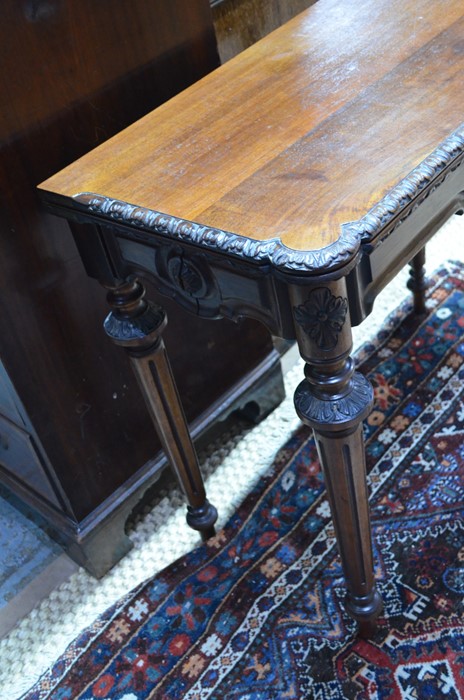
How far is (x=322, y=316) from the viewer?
73 centimetres

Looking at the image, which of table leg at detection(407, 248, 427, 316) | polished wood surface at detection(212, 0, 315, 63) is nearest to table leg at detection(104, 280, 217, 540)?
polished wood surface at detection(212, 0, 315, 63)

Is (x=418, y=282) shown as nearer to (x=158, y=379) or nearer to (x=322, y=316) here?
(x=158, y=379)

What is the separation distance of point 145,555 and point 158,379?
0.35 meters

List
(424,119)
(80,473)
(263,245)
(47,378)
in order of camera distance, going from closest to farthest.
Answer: (263,245)
(424,119)
(47,378)
(80,473)

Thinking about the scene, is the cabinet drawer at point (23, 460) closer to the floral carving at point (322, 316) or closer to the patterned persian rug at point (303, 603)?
the patterned persian rug at point (303, 603)

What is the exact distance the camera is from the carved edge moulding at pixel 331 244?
70cm

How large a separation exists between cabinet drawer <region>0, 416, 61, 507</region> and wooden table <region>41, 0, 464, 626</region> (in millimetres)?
221

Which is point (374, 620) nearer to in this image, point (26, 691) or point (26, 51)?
point (26, 691)

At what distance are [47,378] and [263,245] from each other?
449 millimetres

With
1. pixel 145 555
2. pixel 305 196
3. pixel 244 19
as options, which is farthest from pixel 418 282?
pixel 305 196

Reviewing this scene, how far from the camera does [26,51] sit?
89cm

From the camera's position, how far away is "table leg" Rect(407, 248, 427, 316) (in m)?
1.48

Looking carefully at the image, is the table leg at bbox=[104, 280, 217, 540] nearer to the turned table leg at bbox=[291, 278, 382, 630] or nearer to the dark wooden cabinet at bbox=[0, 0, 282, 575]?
the dark wooden cabinet at bbox=[0, 0, 282, 575]

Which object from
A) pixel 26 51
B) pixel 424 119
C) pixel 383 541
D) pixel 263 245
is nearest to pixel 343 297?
pixel 263 245
